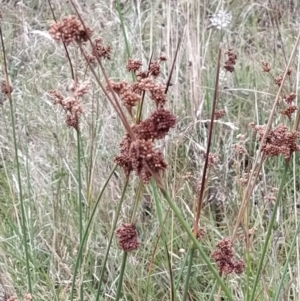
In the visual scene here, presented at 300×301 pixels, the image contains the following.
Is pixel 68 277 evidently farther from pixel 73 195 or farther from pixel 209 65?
pixel 209 65

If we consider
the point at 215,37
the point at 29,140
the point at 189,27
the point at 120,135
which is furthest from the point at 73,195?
the point at 215,37

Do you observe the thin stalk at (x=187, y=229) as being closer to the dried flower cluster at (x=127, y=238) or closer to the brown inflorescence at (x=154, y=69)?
the dried flower cluster at (x=127, y=238)

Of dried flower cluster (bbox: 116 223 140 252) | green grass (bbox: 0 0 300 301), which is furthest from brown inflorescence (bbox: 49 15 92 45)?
green grass (bbox: 0 0 300 301)

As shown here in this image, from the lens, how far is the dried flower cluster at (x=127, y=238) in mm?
675

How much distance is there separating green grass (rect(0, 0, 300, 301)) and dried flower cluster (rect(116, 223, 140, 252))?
25cm

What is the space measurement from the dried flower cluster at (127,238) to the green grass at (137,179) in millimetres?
251

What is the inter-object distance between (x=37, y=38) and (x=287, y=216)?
54.8 inches

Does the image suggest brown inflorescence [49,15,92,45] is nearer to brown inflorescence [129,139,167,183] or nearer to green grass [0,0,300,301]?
brown inflorescence [129,139,167,183]

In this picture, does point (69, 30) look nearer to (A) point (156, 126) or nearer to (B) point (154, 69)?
(A) point (156, 126)

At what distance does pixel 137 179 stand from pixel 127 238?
3.05 feet

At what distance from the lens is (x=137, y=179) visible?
1.61 meters

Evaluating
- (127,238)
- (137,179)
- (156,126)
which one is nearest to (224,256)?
(127,238)

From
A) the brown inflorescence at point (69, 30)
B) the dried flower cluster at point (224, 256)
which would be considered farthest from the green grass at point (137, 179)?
the brown inflorescence at point (69, 30)

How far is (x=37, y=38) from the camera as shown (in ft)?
8.40
